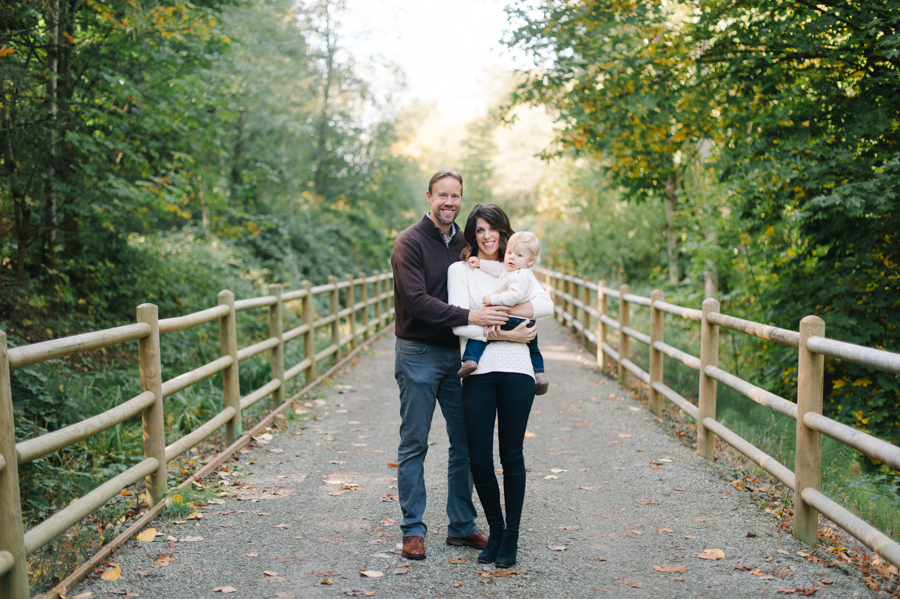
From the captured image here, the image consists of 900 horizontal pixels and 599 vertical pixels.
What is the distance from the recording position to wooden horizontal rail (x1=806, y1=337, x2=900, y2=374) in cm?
331

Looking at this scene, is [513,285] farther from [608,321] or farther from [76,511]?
[608,321]

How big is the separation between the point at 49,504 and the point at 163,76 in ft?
21.1

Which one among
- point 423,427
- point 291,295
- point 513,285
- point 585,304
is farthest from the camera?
point 585,304

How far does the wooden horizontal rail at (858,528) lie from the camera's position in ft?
10.3

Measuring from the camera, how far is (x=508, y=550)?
12.2 feet

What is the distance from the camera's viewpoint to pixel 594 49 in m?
8.98

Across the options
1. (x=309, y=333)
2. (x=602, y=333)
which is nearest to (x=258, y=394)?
(x=309, y=333)

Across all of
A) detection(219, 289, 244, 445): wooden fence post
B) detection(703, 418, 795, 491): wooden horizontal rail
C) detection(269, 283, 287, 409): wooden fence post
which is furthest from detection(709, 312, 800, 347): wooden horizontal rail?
detection(269, 283, 287, 409): wooden fence post

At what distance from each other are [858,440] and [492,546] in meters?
1.93

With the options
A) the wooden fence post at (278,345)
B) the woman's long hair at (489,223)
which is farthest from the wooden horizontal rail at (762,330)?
the wooden fence post at (278,345)

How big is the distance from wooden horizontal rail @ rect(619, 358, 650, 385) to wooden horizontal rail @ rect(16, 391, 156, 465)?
530 cm

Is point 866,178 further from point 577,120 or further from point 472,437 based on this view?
point 472,437

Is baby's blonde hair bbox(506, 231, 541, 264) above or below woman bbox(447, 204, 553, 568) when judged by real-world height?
above

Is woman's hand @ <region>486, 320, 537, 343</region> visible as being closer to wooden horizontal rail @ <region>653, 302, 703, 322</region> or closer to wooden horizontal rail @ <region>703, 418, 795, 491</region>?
wooden horizontal rail @ <region>703, 418, 795, 491</region>
